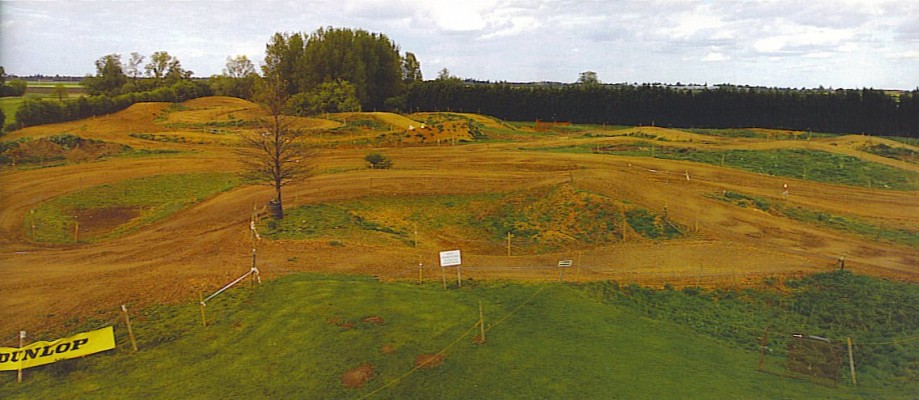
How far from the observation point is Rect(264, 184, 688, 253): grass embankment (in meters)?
25.4

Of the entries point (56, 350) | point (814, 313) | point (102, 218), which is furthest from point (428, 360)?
point (102, 218)

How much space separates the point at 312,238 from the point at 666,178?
23.8 meters

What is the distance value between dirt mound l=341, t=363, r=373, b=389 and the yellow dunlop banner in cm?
617

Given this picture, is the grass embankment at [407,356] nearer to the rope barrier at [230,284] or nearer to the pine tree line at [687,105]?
the rope barrier at [230,284]

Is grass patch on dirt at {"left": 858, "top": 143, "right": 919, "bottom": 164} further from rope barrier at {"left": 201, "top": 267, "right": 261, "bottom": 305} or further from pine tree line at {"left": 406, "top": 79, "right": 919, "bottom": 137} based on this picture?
rope barrier at {"left": 201, "top": 267, "right": 261, "bottom": 305}

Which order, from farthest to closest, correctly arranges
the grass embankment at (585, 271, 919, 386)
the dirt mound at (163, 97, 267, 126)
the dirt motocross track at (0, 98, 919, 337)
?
1. the dirt mound at (163, 97, 267, 126)
2. the dirt motocross track at (0, 98, 919, 337)
3. the grass embankment at (585, 271, 919, 386)

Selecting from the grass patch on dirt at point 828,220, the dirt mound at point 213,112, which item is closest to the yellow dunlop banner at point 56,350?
the grass patch on dirt at point 828,220

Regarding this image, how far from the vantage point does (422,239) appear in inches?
1011

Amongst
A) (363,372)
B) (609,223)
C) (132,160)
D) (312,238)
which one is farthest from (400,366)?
(132,160)

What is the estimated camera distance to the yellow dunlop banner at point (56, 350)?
1298 cm

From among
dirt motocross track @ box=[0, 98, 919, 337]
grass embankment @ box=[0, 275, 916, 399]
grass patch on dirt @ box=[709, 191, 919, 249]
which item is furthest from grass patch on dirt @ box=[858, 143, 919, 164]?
grass embankment @ box=[0, 275, 916, 399]

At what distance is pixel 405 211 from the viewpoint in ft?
97.9

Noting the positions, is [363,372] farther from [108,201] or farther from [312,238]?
[108,201]

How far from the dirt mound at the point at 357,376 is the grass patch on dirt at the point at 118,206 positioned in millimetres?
18301
